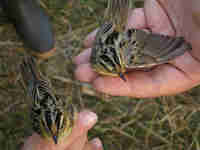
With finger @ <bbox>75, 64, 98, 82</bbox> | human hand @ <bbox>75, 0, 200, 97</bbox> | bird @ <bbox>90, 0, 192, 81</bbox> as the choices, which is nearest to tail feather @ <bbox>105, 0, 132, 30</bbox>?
bird @ <bbox>90, 0, 192, 81</bbox>

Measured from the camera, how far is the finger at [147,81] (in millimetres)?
2385

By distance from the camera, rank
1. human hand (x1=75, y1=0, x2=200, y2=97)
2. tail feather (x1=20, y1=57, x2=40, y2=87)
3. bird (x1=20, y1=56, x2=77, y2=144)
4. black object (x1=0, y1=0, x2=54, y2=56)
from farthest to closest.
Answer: black object (x1=0, y1=0, x2=54, y2=56)
tail feather (x1=20, y1=57, x2=40, y2=87)
human hand (x1=75, y1=0, x2=200, y2=97)
bird (x1=20, y1=56, x2=77, y2=144)

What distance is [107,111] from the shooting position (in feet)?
10.6

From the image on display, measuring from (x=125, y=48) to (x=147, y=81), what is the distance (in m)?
0.38

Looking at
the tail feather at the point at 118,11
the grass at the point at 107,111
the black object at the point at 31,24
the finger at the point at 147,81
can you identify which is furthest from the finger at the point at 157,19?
the black object at the point at 31,24

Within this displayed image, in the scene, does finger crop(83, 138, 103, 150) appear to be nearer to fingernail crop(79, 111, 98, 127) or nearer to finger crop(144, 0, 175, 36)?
fingernail crop(79, 111, 98, 127)

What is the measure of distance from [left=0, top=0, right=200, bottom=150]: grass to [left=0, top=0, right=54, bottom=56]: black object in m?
0.22

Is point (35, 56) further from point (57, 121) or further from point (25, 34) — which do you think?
point (57, 121)

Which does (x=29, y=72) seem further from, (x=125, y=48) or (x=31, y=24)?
(x=125, y=48)

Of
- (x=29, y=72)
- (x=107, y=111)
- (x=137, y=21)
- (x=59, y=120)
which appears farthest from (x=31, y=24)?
(x=59, y=120)

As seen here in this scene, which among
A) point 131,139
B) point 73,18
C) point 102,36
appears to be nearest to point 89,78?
point 102,36

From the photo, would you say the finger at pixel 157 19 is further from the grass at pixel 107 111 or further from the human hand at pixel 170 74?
the grass at pixel 107 111

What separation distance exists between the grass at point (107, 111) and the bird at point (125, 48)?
940 mm

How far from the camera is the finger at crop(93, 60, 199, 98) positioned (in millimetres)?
2385
